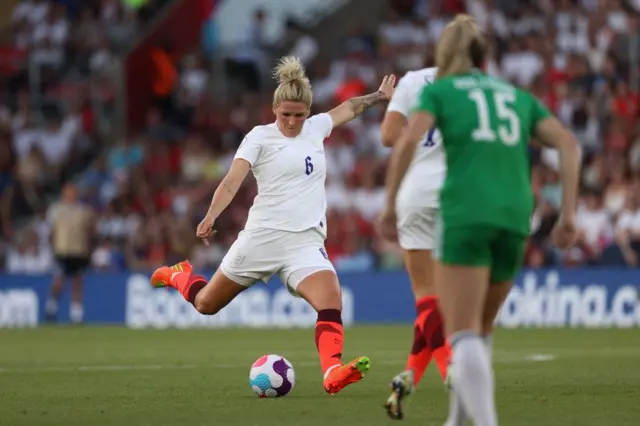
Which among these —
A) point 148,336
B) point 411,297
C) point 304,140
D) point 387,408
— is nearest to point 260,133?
point 304,140

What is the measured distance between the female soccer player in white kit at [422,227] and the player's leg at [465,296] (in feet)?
8.00

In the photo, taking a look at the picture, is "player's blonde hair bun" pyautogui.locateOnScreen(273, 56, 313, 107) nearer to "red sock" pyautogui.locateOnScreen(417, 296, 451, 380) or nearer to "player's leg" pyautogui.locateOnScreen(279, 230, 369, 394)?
"player's leg" pyautogui.locateOnScreen(279, 230, 369, 394)

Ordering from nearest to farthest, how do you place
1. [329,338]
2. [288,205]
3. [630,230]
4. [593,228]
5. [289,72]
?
[329,338] → [289,72] → [288,205] → [630,230] → [593,228]

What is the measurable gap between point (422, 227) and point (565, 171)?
100 inches

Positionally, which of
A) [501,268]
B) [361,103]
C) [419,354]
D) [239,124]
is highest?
[239,124]

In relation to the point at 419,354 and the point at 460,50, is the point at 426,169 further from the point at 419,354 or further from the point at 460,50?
the point at 460,50

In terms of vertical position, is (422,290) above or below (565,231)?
below

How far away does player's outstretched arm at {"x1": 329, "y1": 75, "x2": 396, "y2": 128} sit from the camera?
10922 millimetres

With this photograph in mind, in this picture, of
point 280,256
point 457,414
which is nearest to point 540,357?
point 280,256

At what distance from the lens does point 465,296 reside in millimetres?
6660

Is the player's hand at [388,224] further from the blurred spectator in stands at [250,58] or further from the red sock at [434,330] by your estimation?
the blurred spectator in stands at [250,58]

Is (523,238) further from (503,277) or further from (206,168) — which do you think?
(206,168)

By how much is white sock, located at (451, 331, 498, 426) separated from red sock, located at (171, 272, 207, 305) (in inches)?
199

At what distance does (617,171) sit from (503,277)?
16514 mm
